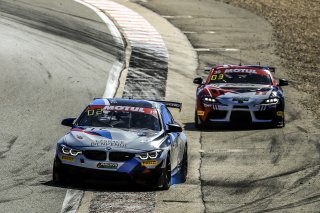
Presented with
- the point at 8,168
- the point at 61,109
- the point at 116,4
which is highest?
the point at 8,168

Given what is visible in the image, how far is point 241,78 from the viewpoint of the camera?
23.0 meters

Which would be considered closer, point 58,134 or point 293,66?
point 58,134

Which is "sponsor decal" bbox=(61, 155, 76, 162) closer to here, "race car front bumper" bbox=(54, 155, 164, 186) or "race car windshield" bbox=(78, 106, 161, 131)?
"race car front bumper" bbox=(54, 155, 164, 186)

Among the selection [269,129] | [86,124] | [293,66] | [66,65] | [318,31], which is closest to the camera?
[86,124]

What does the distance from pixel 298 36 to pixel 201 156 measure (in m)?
19.9

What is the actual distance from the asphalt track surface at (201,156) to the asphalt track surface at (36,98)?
24mm

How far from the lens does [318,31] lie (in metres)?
38.8

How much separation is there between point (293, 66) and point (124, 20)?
8161mm

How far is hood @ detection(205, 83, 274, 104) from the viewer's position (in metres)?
21.7

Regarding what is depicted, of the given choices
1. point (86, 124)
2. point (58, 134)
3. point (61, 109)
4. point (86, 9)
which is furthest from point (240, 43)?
point (86, 124)

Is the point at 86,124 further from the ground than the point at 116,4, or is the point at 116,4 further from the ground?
the point at 86,124

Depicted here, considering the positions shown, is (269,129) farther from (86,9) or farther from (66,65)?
(86,9)

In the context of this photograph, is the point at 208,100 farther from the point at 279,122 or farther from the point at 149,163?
the point at 149,163

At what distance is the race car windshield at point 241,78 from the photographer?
2284 centimetres
